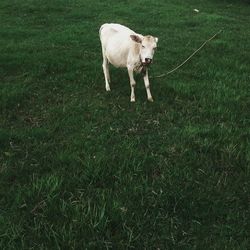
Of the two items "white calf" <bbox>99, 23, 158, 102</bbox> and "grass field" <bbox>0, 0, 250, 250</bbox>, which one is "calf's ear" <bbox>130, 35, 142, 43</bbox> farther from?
"grass field" <bbox>0, 0, 250, 250</bbox>

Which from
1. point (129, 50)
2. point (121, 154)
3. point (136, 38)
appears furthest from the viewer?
point (129, 50)

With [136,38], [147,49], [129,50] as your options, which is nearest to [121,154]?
[147,49]

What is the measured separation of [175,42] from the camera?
1822cm

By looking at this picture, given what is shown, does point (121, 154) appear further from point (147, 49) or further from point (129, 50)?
point (129, 50)

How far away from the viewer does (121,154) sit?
7.33 metres

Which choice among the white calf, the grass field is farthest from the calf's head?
the grass field

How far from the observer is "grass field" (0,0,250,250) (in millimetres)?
5445

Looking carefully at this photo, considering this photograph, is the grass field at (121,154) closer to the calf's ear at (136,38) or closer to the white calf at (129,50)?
the white calf at (129,50)

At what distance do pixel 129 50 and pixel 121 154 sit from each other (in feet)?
12.4

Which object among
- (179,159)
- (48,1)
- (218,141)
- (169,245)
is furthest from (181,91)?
(48,1)

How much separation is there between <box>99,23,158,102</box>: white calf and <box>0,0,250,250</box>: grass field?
710 millimetres

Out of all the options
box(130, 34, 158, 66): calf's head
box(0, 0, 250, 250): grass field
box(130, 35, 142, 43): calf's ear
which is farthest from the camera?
box(130, 35, 142, 43): calf's ear

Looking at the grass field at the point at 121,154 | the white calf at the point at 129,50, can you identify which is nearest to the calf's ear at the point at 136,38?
the white calf at the point at 129,50

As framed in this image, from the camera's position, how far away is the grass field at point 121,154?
545 cm
